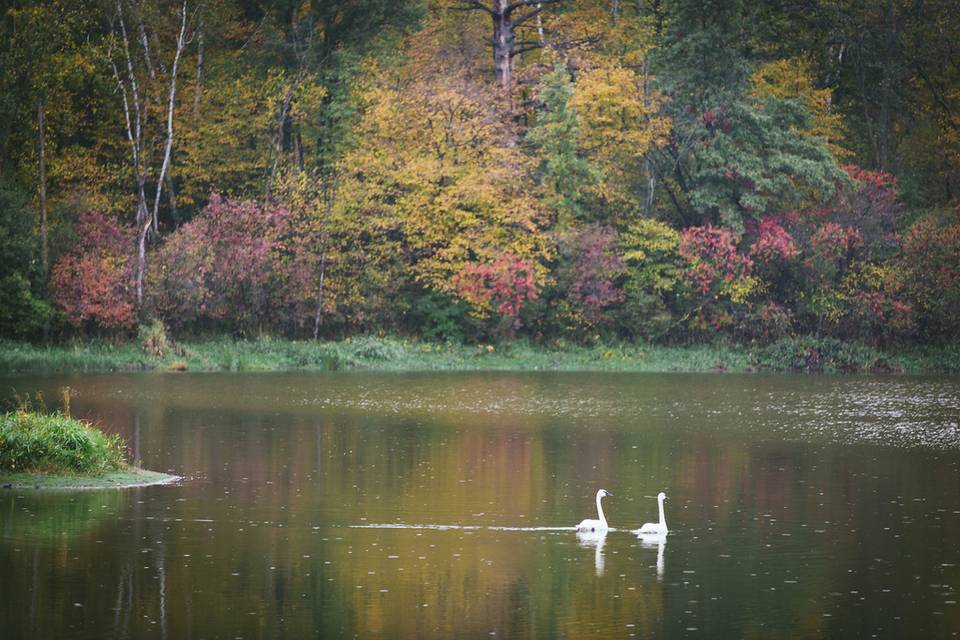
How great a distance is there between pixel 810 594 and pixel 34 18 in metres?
43.3

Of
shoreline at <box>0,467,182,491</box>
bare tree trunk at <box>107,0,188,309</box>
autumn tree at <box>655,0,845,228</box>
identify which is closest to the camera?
shoreline at <box>0,467,182,491</box>

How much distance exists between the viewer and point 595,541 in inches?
808

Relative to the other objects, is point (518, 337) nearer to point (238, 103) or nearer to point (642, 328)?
point (642, 328)

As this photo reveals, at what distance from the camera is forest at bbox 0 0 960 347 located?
57.5m

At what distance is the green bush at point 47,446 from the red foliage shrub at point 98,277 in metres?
29.8

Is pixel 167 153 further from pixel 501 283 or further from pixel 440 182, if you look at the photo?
pixel 501 283

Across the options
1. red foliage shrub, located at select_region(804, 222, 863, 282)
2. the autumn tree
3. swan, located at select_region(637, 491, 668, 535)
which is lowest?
swan, located at select_region(637, 491, 668, 535)

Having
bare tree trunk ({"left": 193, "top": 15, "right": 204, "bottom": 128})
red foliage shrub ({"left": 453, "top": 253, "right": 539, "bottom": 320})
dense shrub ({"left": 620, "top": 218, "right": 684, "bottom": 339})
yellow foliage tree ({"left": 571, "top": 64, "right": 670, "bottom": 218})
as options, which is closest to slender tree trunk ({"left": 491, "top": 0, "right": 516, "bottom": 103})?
yellow foliage tree ({"left": 571, "top": 64, "right": 670, "bottom": 218})

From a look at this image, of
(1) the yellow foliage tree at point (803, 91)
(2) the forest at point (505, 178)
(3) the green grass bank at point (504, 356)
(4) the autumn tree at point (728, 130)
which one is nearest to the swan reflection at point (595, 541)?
(3) the green grass bank at point (504, 356)

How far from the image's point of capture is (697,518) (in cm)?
2267

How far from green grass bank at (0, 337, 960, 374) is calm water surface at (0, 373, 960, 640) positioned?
13.7 metres

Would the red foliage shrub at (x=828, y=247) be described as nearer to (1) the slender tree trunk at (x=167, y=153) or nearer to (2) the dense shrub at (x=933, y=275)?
(2) the dense shrub at (x=933, y=275)

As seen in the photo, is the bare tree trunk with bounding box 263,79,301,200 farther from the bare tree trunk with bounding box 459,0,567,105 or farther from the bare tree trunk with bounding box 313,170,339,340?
the bare tree trunk with bounding box 459,0,567,105

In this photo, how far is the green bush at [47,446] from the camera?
24359 millimetres
